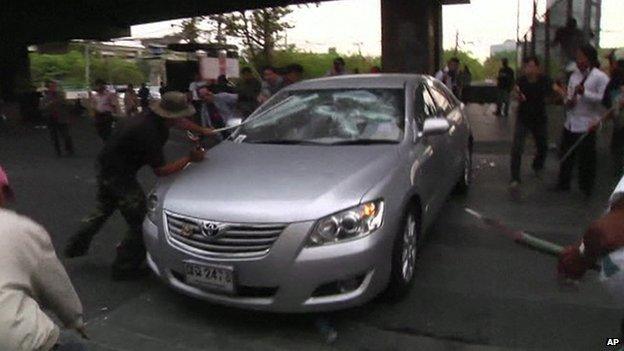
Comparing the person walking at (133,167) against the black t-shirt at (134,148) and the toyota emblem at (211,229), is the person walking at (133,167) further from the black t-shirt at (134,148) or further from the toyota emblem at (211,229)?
the toyota emblem at (211,229)

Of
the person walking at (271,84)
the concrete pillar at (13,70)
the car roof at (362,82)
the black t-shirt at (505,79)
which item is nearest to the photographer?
the car roof at (362,82)

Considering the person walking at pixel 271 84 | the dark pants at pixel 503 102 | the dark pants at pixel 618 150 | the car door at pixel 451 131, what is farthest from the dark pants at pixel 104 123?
the dark pants at pixel 503 102

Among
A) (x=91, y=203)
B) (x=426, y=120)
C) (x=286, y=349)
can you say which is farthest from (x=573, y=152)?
(x=91, y=203)

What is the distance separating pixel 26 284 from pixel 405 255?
9.41 feet

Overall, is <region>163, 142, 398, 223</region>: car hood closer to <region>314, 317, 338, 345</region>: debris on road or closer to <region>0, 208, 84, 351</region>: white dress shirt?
<region>314, 317, 338, 345</region>: debris on road

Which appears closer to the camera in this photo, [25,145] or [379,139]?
[379,139]

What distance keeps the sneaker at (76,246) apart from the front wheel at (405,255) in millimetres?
2451

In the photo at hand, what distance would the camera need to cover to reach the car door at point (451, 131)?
19.5 feet

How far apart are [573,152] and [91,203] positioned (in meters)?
5.58

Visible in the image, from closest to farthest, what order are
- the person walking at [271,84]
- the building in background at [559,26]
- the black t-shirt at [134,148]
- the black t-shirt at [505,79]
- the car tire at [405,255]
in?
the car tire at [405,255] < the black t-shirt at [134,148] < the person walking at [271,84] < the building in background at [559,26] < the black t-shirt at [505,79]

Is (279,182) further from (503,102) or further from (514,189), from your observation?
(503,102)

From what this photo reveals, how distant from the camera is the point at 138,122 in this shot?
4504mm

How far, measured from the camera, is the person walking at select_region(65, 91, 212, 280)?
14.8 ft

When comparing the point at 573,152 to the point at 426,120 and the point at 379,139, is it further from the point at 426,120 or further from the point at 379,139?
the point at 379,139
